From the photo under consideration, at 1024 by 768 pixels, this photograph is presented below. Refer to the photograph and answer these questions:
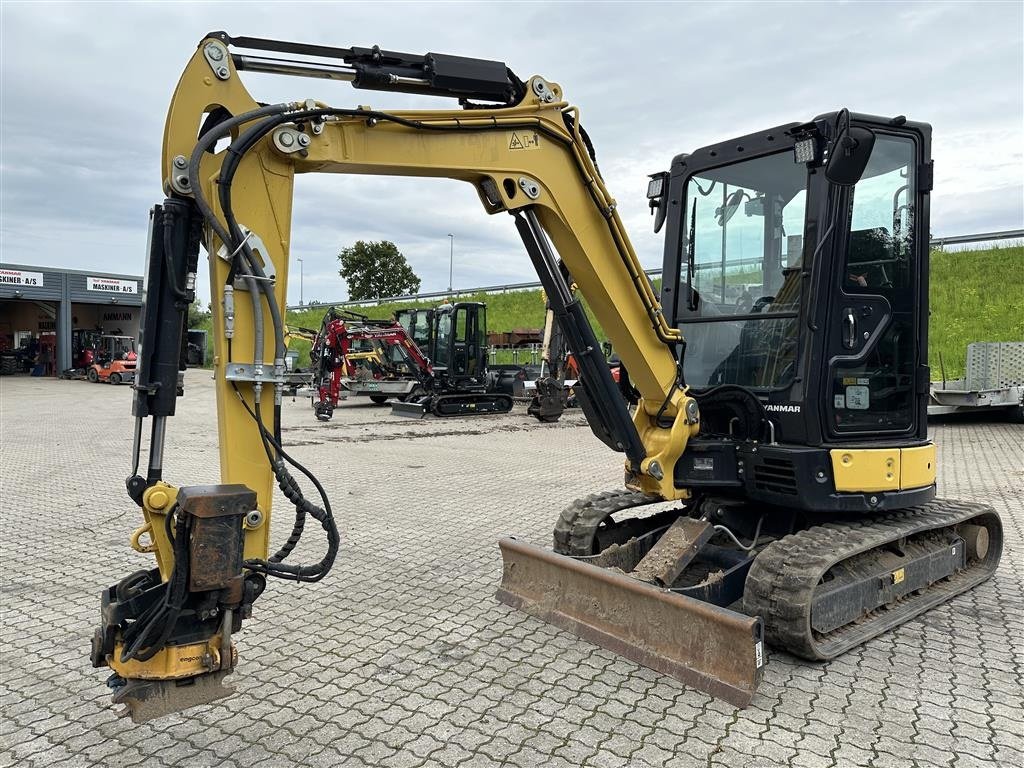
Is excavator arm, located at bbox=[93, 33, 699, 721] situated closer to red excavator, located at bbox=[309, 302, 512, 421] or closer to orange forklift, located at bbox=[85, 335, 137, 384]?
red excavator, located at bbox=[309, 302, 512, 421]

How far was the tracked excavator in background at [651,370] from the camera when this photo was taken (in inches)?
121

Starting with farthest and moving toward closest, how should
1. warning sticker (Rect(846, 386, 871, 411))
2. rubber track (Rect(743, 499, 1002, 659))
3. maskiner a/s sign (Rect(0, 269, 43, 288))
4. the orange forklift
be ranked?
1. maskiner a/s sign (Rect(0, 269, 43, 288))
2. the orange forklift
3. warning sticker (Rect(846, 386, 871, 411))
4. rubber track (Rect(743, 499, 1002, 659))

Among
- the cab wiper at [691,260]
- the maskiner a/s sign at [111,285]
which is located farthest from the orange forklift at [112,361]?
the cab wiper at [691,260]

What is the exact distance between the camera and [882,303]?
4609 millimetres

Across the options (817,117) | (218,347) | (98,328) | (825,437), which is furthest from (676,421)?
(98,328)

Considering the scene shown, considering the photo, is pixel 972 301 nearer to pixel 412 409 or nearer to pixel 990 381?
pixel 990 381

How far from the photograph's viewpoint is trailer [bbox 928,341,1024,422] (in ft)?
48.5

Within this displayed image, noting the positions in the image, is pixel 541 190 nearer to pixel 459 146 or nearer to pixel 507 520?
pixel 459 146

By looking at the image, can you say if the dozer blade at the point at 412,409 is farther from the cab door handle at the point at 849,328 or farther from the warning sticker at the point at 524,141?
the warning sticker at the point at 524,141

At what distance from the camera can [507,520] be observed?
289 inches

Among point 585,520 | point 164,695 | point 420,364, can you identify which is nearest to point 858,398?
point 585,520

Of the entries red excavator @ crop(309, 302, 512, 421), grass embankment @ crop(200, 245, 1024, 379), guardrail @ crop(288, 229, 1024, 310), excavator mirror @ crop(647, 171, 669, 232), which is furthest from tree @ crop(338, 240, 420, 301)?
excavator mirror @ crop(647, 171, 669, 232)

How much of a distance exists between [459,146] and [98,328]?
144 ft

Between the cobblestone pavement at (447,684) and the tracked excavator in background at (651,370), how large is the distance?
0.25m
